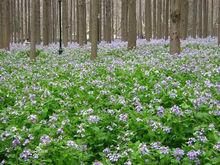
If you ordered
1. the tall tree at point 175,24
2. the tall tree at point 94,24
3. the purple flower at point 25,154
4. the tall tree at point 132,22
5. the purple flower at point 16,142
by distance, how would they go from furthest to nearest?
1. the tall tree at point 132,22
2. the tall tree at point 94,24
3. the tall tree at point 175,24
4. the purple flower at point 16,142
5. the purple flower at point 25,154

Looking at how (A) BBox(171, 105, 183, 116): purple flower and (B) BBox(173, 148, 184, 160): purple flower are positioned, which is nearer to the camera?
(B) BBox(173, 148, 184, 160): purple flower

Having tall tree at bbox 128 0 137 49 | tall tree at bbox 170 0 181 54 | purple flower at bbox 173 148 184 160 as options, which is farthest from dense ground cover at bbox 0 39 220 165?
tall tree at bbox 128 0 137 49

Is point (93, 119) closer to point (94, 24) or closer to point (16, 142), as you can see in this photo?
point (16, 142)

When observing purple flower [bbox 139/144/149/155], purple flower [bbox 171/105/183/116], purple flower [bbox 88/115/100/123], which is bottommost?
purple flower [bbox 139/144/149/155]

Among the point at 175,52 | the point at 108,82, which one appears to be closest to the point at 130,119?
the point at 108,82

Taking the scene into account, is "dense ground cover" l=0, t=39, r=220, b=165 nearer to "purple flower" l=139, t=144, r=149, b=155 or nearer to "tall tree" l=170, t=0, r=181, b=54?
"purple flower" l=139, t=144, r=149, b=155

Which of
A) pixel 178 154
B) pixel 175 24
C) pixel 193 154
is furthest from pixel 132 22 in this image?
pixel 193 154

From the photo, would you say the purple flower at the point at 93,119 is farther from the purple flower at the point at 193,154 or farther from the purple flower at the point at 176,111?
the purple flower at the point at 193,154

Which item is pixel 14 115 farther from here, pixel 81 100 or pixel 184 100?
pixel 184 100

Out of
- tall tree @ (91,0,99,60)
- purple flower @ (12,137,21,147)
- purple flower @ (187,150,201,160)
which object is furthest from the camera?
tall tree @ (91,0,99,60)

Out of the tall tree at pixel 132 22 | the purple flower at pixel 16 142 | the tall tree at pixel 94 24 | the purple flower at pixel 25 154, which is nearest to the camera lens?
the purple flower at pixel 25 154

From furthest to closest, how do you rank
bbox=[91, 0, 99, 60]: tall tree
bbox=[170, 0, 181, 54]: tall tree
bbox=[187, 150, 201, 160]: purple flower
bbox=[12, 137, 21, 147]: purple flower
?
bbox=[91, 0, 99, 60]: tall tree, bbox=[170, 0, 181, 54]: tall tree, bbox=[12, 137, 21, 147]: purple flower, bbox=[187, 150, 201, 160]: purple flower

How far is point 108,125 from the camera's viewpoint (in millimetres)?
6297

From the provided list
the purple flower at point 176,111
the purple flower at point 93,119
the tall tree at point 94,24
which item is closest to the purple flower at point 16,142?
the purple flower at point 93,119
